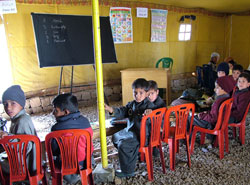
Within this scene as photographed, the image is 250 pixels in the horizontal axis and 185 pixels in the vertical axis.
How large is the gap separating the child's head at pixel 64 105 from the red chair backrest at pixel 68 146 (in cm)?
27

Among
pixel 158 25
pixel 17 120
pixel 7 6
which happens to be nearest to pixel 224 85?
pixel 17 120

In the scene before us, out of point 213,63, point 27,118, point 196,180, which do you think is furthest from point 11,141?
point 213,63

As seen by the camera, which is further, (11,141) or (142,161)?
(142,161)

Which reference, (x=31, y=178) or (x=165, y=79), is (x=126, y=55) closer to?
(x=165, y=79)

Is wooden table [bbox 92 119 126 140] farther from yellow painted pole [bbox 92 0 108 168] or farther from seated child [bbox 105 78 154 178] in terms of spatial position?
yellow painted pole [bbox 92 0 108 168]

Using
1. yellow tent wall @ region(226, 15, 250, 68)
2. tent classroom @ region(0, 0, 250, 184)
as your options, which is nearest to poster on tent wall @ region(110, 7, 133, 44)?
tent classroom @ region(0, 0, 250, 184)

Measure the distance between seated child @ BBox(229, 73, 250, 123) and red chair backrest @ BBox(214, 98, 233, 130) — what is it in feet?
1.10

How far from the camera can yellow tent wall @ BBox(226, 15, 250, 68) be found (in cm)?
705

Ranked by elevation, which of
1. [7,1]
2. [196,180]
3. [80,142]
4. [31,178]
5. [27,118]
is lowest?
[196,180]

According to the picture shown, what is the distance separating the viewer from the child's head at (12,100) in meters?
1.74

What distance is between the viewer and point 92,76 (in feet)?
16.6

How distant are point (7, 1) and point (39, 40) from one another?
44.0 inches

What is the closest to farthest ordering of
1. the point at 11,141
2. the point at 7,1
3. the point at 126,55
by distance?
the point at 11,141
the point at 7,1
the point at 126,55

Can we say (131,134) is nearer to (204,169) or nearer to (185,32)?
(204,169)
